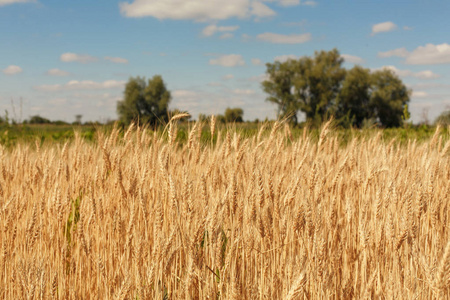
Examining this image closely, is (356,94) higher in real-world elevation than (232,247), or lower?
higher

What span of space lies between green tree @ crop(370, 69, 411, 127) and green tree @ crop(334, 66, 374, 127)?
1145 mm

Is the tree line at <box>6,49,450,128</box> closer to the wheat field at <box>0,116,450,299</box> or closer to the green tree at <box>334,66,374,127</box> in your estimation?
the green tree at <box>334,66,374,127</box>

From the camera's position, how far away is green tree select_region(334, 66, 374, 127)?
55.2 m

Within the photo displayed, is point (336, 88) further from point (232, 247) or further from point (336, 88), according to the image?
point (232, 247)

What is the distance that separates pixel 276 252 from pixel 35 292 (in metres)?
1.36

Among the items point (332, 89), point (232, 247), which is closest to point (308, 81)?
point (332, 89)

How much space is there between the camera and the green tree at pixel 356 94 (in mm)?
55188

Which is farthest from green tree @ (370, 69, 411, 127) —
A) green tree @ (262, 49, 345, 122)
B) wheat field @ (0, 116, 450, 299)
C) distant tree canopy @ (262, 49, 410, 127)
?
wheat field @ (0, 116, 450, 299)

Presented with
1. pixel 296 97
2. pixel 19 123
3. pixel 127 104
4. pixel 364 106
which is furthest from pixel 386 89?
pixel 19 123

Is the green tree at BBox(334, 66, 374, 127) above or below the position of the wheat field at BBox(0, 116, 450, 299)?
above

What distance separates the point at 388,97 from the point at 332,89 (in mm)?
8643

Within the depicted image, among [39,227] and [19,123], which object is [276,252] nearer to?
[39,227]

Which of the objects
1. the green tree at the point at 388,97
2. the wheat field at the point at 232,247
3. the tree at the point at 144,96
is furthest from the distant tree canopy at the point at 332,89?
the wheat field at the point at 232,247

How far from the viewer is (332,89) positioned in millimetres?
56719
